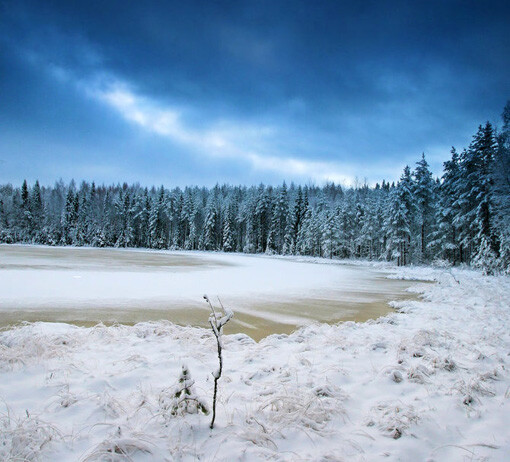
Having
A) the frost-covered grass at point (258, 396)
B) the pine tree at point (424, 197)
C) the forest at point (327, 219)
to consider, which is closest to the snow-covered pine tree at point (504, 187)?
the forest at point (327, 219)

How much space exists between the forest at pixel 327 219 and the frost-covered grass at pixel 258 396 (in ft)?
72.0

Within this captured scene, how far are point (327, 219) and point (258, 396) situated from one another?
52.6m

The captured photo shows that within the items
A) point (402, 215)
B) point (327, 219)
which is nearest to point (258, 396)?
point (402, 215)

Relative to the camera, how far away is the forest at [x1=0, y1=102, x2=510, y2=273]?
2836 centimetres

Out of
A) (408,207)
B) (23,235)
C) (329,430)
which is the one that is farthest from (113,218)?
(329,430)

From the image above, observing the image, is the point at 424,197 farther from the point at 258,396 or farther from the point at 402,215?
the point at 258,396

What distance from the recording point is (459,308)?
996 cm

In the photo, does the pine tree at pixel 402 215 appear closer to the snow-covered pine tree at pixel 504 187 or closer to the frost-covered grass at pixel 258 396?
the snow-covered pine tree at pixel 504 187

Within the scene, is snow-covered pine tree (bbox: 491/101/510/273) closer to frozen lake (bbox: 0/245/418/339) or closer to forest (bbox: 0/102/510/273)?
forest (bbox: 0/102/510/273)

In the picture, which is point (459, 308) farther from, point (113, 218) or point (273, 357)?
point (113, 218)

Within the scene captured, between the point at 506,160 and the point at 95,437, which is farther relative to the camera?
the point at 506,160

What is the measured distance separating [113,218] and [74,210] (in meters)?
14.5

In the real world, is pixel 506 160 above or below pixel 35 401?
above

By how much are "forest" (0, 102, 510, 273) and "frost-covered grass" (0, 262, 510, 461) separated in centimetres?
2195
